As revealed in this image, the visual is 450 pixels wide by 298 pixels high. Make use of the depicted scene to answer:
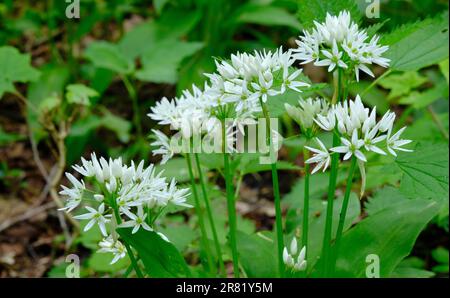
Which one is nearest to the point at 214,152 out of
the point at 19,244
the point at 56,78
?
the point at 19,244

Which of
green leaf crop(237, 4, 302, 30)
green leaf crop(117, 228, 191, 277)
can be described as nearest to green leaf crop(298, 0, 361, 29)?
green leaf crop(117, 228, 191, 277)

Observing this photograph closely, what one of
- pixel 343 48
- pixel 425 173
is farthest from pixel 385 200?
pixel 343 48

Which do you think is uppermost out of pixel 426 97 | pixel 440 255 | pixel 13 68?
pixel 13 68

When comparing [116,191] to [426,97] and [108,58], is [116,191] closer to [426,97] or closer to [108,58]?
[426,97]

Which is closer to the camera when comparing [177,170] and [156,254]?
[156,254]
